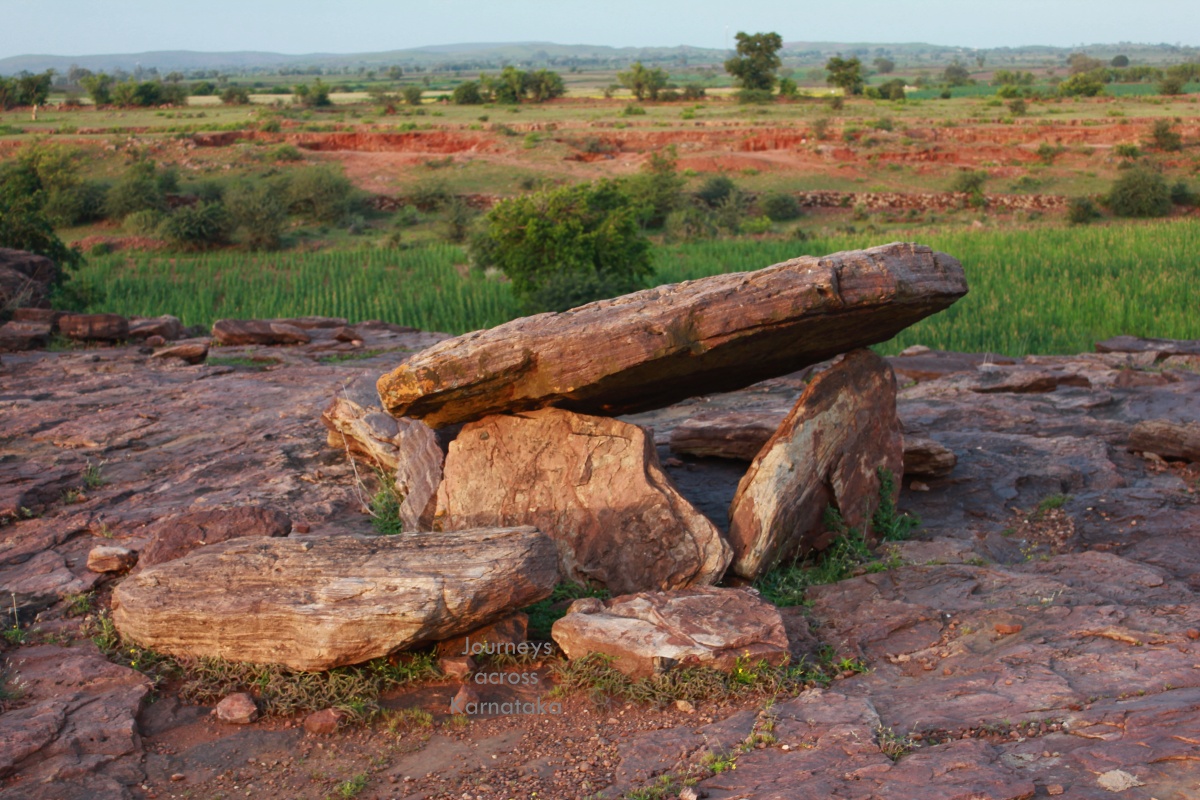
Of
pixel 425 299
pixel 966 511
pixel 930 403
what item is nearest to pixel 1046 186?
pixel 425 299

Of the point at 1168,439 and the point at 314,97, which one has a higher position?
the point at 314,97

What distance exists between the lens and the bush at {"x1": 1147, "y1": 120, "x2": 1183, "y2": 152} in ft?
119

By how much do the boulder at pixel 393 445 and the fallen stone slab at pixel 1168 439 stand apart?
18.5ft

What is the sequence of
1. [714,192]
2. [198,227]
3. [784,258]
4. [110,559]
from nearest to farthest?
[110,559], [784,258], [198,227], [714,192]

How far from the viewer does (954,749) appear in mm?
4180

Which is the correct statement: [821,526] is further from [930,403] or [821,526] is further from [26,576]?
[26,576]

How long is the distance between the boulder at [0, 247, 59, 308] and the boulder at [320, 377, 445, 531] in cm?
870

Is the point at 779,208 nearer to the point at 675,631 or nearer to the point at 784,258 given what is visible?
the point at 784,258

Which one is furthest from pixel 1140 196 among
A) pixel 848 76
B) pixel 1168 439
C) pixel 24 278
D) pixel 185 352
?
pixel 848 76

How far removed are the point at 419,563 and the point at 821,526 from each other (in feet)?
9.53

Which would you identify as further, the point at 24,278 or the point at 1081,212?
the point at 1081,212

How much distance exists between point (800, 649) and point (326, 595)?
244cm

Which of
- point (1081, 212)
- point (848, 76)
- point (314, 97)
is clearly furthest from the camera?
point (848, 76)

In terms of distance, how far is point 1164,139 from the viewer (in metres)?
36.4
